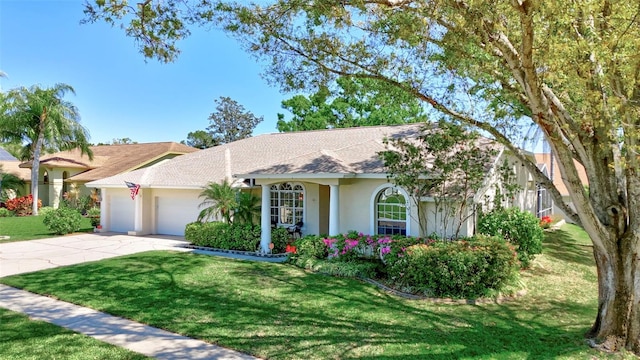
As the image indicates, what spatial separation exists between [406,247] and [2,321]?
957 cm

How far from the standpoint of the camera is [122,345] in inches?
259

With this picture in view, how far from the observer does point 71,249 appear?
16.1m

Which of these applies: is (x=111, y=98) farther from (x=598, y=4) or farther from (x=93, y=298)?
(x=598, y=4)

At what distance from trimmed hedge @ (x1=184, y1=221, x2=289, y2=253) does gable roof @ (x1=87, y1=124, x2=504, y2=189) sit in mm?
2271

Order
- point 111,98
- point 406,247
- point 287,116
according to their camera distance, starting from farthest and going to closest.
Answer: point 287,116, point 111,98, point 406,247

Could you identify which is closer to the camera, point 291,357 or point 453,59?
point 291,357

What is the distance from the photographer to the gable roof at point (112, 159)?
31109mm

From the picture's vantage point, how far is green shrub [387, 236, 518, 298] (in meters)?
9.79

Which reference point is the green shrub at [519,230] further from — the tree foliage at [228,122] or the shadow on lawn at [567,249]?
the tree foliage at [228,122]

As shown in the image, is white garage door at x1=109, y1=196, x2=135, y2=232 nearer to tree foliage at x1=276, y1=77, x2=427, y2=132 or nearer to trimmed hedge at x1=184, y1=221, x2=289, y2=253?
trimmed hedge at x1=184, y1=221, x2=289, y2=253

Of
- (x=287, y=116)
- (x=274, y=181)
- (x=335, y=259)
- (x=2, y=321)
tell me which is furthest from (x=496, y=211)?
(x=287, y=116)

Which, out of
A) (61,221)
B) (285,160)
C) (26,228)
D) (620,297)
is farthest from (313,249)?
(26,228)

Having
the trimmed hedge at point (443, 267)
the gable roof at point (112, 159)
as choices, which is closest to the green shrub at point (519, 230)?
the trimmed hedge at point (443, 267)

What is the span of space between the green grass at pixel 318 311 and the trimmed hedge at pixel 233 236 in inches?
88.4
